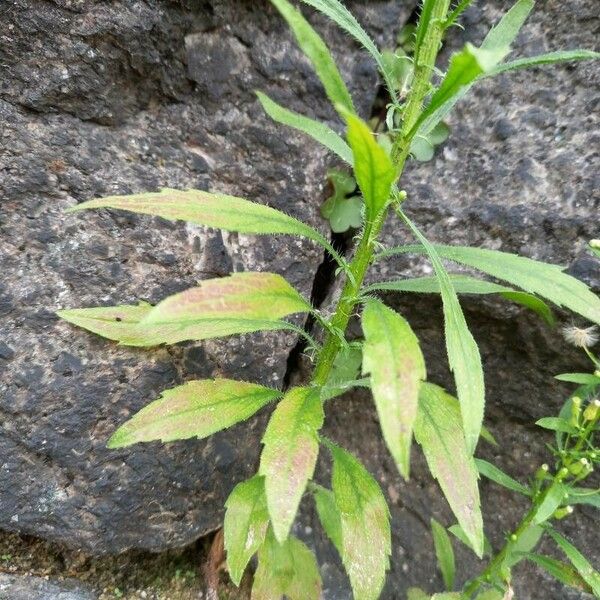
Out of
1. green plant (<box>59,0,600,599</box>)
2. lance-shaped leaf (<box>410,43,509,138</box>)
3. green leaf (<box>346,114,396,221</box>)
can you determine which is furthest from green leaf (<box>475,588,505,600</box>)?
lance-shaped leaf (<box>410,43,509,138</box>)

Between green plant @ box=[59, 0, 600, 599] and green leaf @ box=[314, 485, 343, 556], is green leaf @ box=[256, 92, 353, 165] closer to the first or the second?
green plant @ box=[59, 0, 600, 599]

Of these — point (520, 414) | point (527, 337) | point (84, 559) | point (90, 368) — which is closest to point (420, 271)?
point (527, 337)

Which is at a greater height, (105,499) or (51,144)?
(51,144)

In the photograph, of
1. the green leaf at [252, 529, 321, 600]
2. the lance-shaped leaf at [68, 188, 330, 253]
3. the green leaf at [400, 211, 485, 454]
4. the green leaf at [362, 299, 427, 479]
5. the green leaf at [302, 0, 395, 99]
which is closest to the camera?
the green leaf at [362, 299, 427, 479]

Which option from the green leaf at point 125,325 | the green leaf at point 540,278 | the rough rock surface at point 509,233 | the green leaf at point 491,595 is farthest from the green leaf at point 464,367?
the green leaf at point 491,595

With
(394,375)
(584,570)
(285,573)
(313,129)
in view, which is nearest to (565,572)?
(584,570)

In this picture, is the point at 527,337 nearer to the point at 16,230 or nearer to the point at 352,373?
the point at 352,373
